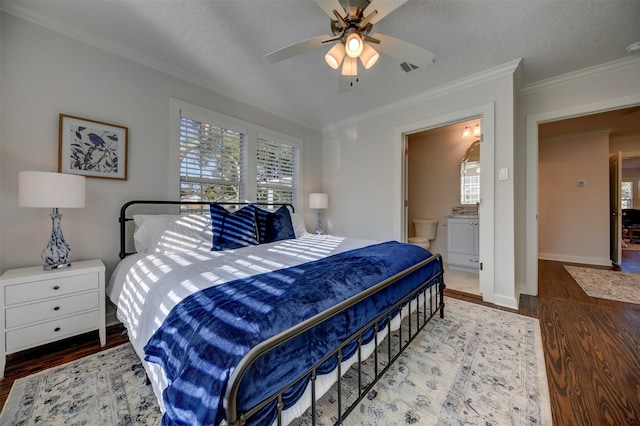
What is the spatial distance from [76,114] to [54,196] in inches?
35.6

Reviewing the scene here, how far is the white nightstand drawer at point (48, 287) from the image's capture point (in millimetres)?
1633

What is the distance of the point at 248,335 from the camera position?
864mm

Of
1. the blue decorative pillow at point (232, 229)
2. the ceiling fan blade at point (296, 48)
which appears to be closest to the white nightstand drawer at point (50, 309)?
the blue decorative pillow at point (232, 229)

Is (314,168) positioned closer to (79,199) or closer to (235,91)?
(235,91)

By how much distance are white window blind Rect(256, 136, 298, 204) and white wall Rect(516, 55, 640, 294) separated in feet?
10.6

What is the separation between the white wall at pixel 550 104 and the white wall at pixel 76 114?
427 centimetres

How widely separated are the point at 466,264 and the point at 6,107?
570cm

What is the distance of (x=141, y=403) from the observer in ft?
4.52

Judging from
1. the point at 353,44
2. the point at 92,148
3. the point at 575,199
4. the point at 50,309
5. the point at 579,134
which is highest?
the point at 579,134

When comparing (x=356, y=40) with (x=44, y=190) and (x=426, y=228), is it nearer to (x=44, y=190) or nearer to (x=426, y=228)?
(x=44, y=190)

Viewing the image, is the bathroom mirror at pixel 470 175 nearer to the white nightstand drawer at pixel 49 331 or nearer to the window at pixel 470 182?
the window at pixel 470 182

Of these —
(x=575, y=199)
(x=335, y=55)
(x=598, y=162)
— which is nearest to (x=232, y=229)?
(x=335, y=55)

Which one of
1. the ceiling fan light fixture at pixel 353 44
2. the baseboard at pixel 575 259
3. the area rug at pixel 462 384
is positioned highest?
the ceiling fan light fixture at pixel 353 44

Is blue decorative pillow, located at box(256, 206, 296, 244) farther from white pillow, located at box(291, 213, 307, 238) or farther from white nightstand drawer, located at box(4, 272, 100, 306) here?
white nightstand drawer, located at box(4, 272, 100, 306)
